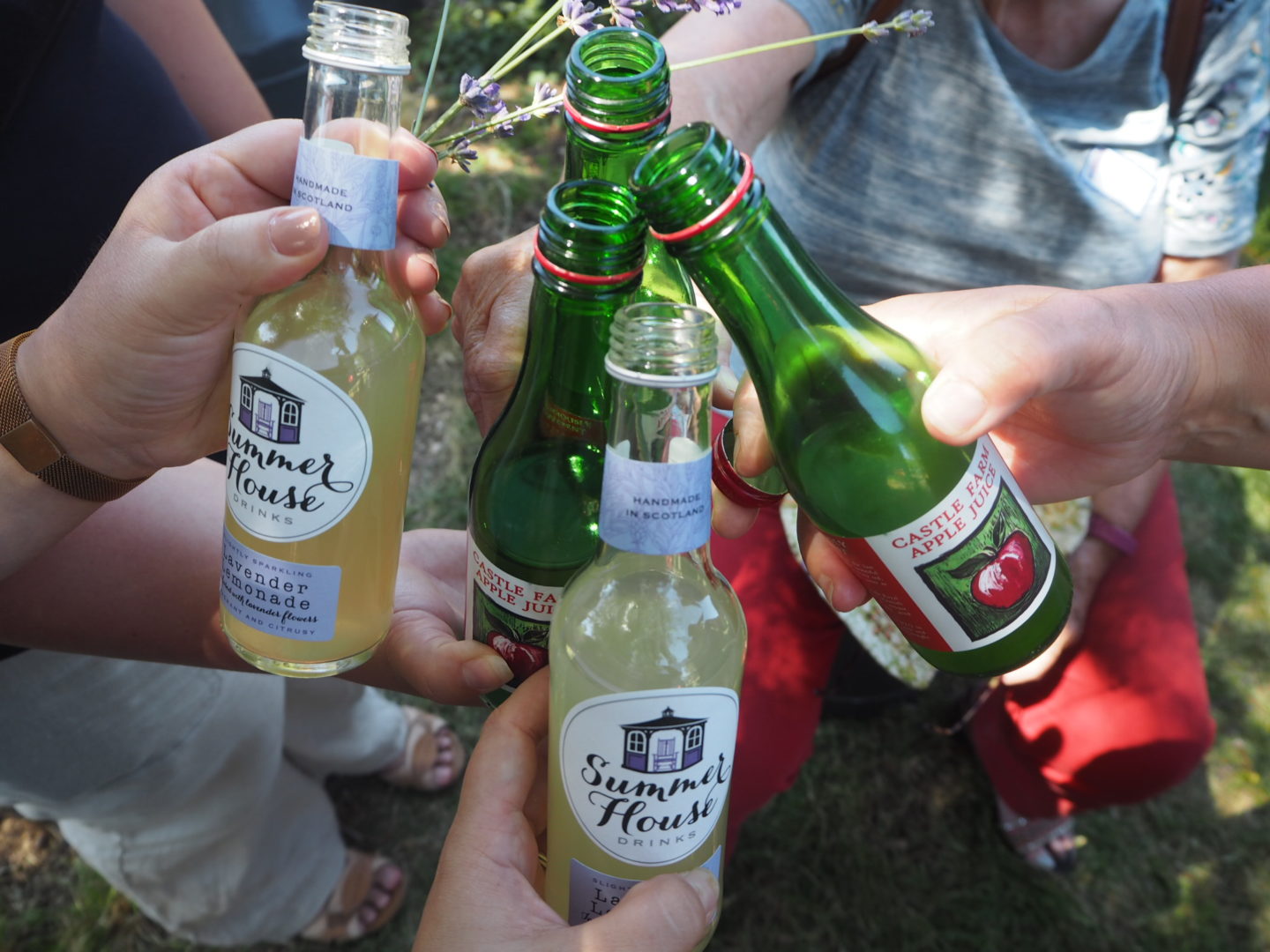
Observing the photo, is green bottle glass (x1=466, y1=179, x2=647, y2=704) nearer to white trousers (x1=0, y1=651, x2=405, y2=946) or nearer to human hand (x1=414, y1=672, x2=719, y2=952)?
human hand (x1=414, y1=672, x2=719, y2=952)

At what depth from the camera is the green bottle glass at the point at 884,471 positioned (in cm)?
96

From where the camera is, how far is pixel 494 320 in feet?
4.06

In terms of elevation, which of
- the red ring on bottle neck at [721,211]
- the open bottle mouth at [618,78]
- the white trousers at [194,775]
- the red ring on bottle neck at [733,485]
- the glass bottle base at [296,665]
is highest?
the open bottle mouth at [618,78]

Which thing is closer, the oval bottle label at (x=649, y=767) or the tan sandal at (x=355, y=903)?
the oval bottle label at (x=649, y=767)

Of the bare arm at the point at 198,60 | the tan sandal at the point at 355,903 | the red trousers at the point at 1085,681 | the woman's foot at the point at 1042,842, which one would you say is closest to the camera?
the bare arm at the point at 198,60

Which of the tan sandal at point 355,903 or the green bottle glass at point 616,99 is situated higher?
the green bottle glass at point 616,99

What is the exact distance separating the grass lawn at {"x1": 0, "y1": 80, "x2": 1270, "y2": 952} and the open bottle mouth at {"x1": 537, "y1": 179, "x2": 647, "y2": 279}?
1.77m

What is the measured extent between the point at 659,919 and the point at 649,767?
→ 14cm

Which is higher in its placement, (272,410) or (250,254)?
(250,254)

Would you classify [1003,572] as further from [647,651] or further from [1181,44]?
[1181,44]

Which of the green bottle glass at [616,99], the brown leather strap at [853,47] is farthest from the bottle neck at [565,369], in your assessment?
the brown leather strap at [853,47]

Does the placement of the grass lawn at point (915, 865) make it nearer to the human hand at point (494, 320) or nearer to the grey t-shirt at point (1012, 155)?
the grey t-shirt at point (1012, 155)

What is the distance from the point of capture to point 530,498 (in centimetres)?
108

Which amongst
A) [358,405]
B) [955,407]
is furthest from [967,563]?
[358,405]
